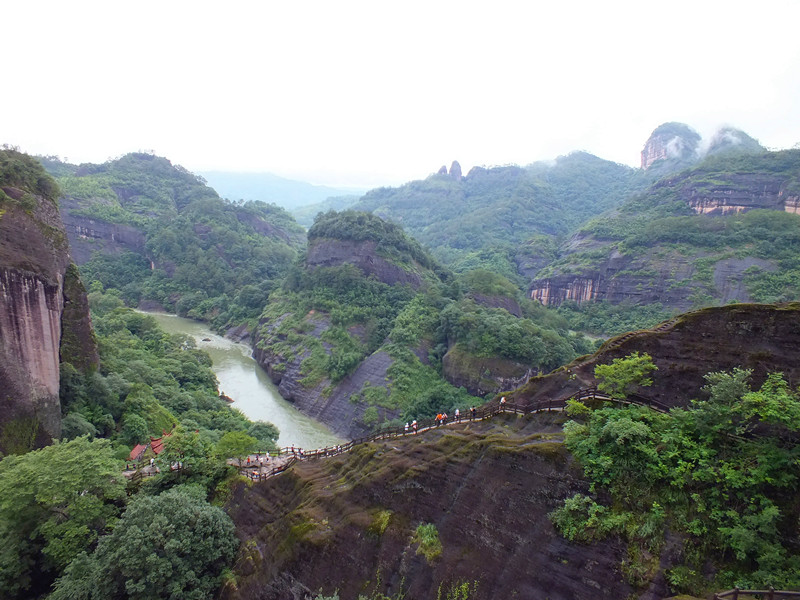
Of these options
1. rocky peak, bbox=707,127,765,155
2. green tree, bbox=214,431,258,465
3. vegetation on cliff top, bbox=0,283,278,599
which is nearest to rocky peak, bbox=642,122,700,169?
rocky peak, bbox=707,127,765,155

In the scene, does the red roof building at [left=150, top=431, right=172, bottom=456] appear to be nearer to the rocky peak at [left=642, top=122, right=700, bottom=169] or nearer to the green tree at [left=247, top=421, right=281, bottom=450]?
the green tree at [left=247, top=421, right=281, bottom=450]

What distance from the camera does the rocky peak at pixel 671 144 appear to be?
149250 mm

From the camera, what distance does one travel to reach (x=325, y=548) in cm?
1396

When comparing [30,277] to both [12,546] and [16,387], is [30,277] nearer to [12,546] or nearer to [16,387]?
[16,387]

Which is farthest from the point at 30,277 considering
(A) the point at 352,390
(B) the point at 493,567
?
(A) the point at 352,390

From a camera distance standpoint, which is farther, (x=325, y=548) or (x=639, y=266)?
(x=639, y=266)

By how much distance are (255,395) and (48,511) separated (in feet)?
96.4

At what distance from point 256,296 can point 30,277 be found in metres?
48.2

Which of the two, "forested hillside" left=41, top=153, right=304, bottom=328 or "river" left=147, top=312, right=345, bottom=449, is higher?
"forested hillside" left=41, top=153, right=304, bottom=328

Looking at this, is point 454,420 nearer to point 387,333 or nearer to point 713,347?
point 713,347

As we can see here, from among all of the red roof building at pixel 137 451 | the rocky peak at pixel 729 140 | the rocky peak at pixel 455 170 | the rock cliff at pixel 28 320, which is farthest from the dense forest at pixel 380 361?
the rocky peak at pixel 455 170

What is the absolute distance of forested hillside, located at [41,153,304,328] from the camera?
7512 centimetres

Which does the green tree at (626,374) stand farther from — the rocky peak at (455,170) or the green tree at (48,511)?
the rocky peak at (455,170)

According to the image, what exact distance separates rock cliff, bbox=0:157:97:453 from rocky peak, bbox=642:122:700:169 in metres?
172
